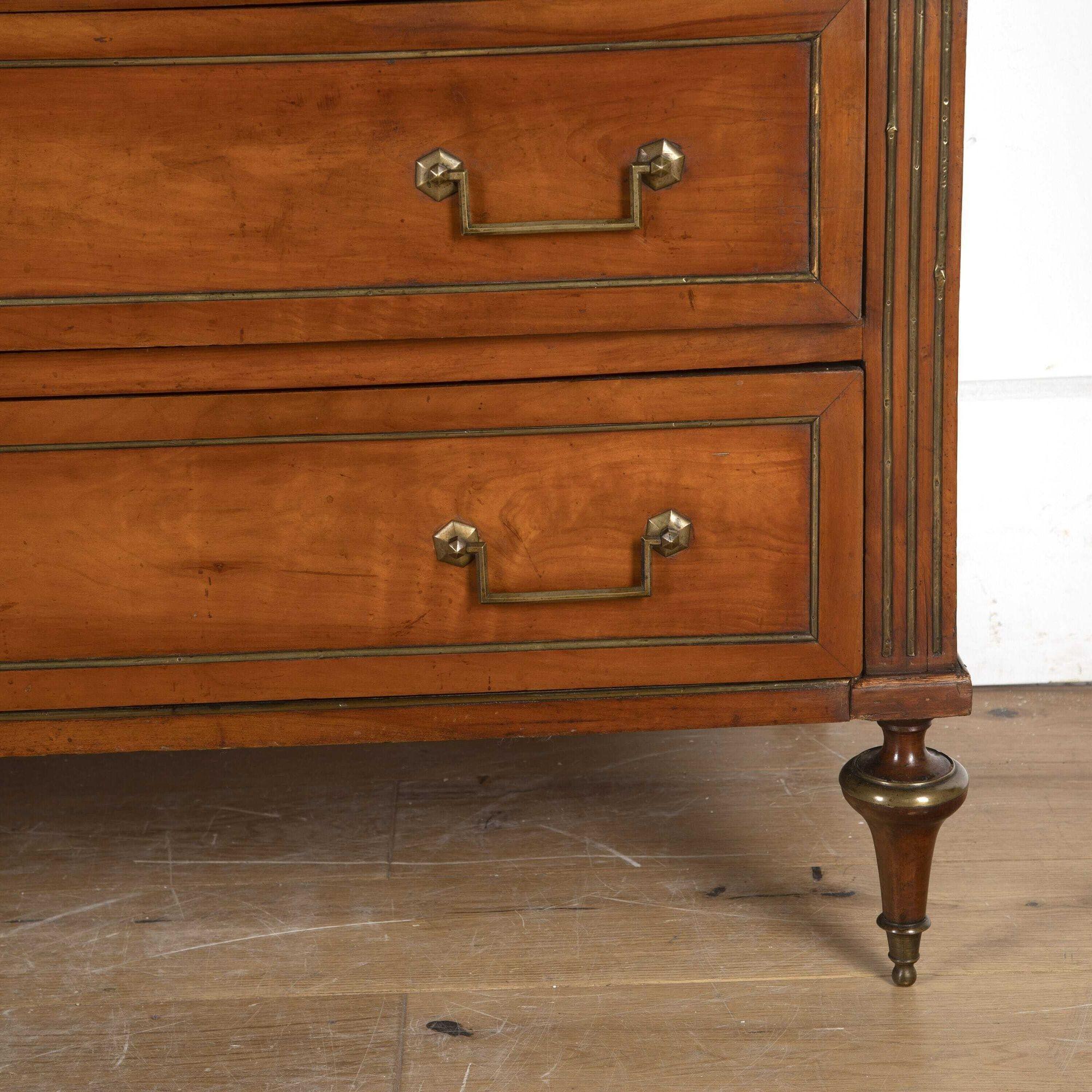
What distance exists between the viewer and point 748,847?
106 cm

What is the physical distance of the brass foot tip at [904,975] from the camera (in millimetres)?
881

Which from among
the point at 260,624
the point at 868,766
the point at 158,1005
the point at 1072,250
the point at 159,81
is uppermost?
the point at 159,81

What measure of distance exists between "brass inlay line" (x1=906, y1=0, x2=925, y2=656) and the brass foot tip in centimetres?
22

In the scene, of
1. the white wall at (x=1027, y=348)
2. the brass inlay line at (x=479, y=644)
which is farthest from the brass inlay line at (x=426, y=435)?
the white wall at (x=1027, y=348)

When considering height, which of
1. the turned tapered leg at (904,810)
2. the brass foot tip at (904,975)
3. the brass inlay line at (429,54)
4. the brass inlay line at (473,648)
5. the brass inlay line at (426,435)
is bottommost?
the brass foot tip at (904,975)

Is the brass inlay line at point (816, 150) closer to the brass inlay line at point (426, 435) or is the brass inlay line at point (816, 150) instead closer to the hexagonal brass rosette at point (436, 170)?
the brass inlay line at point (426, 435)

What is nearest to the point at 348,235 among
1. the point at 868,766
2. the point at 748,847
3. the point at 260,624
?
the point at 260,624

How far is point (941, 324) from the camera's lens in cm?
78

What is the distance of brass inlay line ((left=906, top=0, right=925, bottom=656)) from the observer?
0.74 m

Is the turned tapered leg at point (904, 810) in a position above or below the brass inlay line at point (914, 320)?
below

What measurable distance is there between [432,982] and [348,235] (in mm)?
503

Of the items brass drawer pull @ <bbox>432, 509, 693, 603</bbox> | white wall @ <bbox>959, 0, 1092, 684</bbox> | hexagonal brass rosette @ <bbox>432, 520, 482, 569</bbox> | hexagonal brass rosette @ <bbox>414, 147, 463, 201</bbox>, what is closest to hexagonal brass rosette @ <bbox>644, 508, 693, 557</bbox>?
brass drawer pull @ <bbox>432, 509, 693, 603</bbox>

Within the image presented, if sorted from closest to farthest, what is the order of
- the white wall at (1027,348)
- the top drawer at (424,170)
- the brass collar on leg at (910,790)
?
the top drawer at (424,170), the brass collar on leg at (910,790), the white wall at (1027,348)

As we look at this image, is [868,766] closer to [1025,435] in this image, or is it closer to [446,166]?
[446,166]
